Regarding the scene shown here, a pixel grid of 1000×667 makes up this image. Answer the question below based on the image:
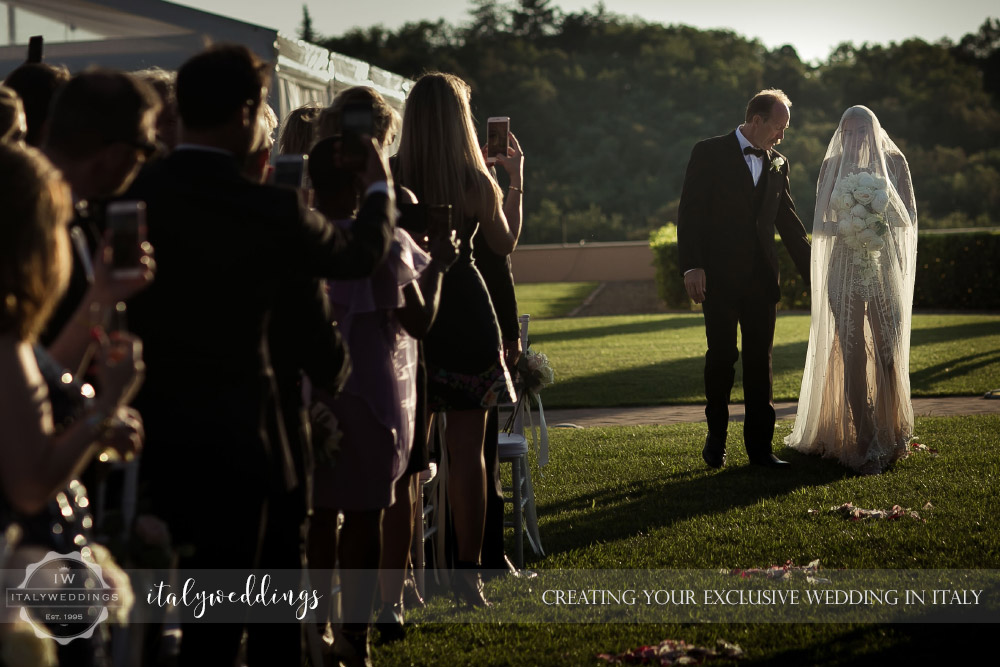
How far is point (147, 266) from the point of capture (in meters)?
1.95

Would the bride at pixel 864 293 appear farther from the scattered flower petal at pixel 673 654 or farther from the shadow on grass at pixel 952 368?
the shadow on grass at pixel 952 368

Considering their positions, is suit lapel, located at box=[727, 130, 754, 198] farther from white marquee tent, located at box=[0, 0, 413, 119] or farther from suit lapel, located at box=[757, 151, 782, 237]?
white marquee tent, located at box=[0, 0, 413, 119]

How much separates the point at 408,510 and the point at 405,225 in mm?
1019

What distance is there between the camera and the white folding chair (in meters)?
5.02

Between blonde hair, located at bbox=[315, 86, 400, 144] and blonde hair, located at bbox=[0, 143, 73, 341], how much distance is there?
1551 mm

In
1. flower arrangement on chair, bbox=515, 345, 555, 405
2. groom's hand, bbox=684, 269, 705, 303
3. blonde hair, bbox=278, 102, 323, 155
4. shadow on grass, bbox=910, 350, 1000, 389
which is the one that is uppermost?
blonde hair, bbox=278, 102, 323, 155

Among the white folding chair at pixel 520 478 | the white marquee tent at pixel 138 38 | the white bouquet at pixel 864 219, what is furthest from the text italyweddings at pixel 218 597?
the white marquee tent at pixel 138 38

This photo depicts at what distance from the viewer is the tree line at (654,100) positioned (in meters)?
55.8

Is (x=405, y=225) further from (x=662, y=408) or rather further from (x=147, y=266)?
(x=662, y=408)

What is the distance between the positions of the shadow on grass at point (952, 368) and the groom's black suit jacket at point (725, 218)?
4594 mm

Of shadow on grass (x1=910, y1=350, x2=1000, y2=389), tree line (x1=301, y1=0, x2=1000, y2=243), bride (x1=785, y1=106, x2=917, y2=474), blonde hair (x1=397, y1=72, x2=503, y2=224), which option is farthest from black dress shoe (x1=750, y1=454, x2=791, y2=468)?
tree line (x1=301, y1=0, x2=1000, y2=243)

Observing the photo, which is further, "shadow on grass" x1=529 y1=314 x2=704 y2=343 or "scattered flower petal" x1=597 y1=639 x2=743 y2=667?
"shadow on grass" x1=529 y1=314 x2=704 y2=343

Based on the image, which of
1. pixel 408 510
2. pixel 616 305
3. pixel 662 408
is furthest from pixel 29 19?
pixel 616 305

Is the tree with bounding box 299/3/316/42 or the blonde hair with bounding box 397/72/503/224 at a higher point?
the tree with bounding box 299/3/316/42
